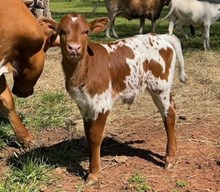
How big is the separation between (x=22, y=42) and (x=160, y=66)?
4.30 feet

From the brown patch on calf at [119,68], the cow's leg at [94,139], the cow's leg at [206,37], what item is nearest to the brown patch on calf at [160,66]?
the brown patch on calf at [119,68]

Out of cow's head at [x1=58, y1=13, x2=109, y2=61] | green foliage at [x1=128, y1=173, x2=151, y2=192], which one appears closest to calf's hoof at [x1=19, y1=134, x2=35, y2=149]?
green foliage at [x1=128, y1=173, x2=151, y2=192]

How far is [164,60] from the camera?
4.55m

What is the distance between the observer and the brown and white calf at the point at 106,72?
155 inches

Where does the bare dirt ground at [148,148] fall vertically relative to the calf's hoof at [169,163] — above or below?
below

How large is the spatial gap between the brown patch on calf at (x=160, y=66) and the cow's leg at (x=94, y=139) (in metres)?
0.62

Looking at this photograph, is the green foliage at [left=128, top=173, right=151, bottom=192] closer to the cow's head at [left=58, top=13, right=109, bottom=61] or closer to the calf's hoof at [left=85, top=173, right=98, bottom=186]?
the calf's hoof at [left=85, top=173, right=98, bottom=186]

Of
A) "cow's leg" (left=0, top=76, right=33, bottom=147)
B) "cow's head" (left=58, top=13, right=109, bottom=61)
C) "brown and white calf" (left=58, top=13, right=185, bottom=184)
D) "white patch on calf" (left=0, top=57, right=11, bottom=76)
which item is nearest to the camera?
"cow's head" (left=58, top=13, right=109, bottom=61)

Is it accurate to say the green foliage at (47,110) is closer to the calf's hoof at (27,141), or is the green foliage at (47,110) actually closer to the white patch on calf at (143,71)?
the calf's hoof at (27,141)

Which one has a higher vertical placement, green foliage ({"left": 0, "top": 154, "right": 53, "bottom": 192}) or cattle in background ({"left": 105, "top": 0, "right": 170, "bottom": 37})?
green foliage ({"left": 0, "top": 154, "right": 53, "bottom": 192})

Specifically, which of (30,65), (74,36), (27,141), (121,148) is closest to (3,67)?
(30,65)

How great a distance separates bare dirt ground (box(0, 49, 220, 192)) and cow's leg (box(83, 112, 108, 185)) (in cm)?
10

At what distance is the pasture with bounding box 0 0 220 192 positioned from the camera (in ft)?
14.2

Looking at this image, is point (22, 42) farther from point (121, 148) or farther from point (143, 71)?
point (121, 148)
